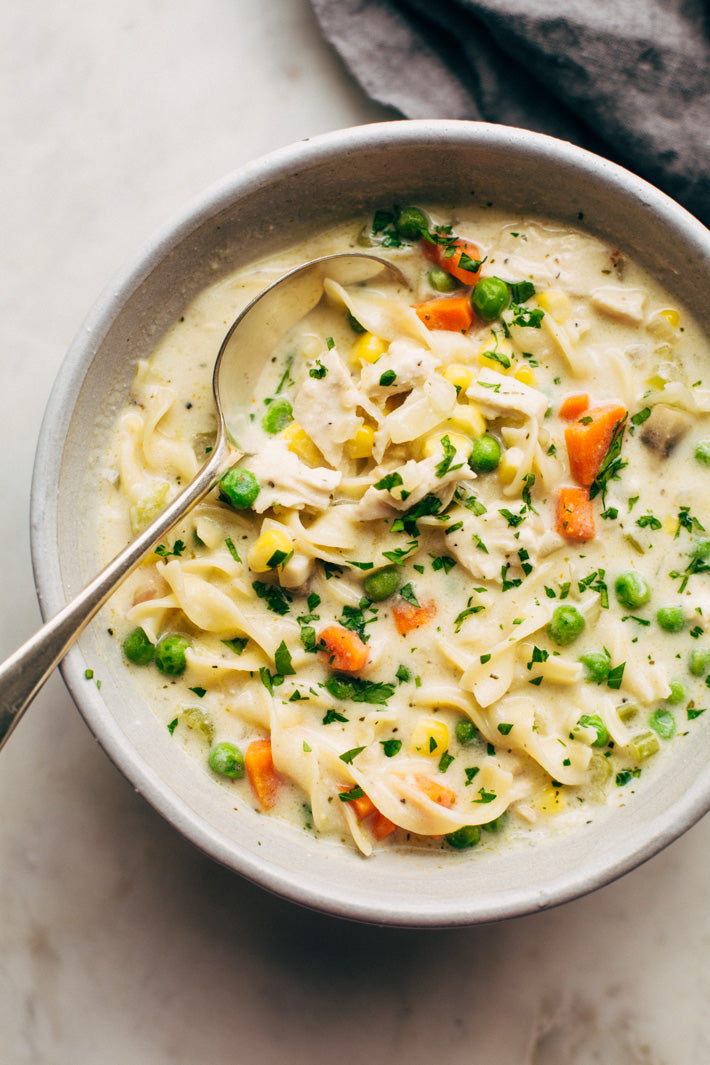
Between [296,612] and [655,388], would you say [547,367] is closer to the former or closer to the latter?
[655,388]

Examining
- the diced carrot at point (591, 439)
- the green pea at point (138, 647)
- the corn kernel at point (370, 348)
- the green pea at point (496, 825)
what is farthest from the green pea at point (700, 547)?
the green pea at point (138, 647)

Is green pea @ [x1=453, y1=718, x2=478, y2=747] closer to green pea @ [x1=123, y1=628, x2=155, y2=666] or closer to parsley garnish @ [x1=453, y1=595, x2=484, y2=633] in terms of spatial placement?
parsley garnish @ [x1=453, y1=595, x2=484, y2=633]

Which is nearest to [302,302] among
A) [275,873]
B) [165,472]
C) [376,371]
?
[376,371]

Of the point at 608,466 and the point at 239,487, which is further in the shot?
the point at 608,466

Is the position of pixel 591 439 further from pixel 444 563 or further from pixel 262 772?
pixel 262 772

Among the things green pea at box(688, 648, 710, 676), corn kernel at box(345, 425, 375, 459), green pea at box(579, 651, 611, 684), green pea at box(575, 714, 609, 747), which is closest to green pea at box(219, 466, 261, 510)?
corn kernel at box(345, 425, 375, 459)

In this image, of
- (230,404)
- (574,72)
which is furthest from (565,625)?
(574,72)
